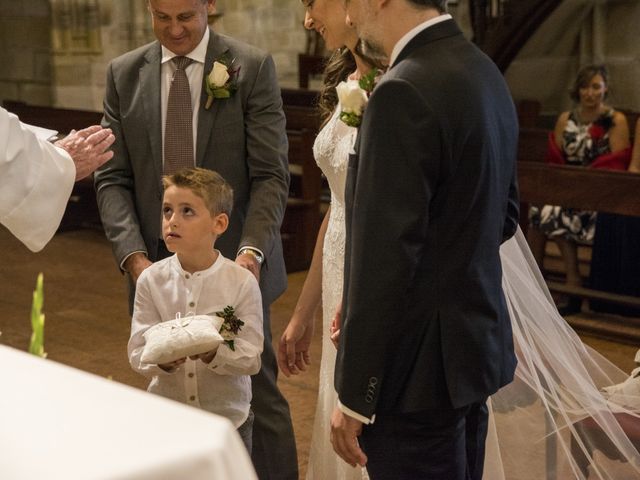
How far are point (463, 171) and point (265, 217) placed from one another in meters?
1.23

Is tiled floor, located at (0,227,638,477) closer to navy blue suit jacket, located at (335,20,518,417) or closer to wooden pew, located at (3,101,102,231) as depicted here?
wooden pew, located at (3,101,102,231)

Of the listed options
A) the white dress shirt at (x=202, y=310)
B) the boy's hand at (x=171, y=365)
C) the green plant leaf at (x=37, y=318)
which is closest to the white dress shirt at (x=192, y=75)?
the white dress shirt at (x=202, y=310)

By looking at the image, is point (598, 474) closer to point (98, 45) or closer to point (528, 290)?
point (528, 290)

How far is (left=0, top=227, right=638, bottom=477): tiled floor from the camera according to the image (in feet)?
18.5

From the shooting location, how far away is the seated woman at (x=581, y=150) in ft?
23.7

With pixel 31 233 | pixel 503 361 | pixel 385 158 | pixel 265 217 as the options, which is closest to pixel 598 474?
pixel 503 361

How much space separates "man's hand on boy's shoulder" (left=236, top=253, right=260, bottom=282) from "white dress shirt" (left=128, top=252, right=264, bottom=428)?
136 mm

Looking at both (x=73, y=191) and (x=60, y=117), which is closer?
(x=60, y=117)

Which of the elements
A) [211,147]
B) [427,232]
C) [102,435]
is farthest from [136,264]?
[102,435]

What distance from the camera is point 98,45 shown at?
11820 millimetres

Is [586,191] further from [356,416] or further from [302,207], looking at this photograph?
[356,416]

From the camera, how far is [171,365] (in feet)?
10.1

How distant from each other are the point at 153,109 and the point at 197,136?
0.53 feet

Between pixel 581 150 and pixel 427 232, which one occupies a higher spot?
pixel 427 232
